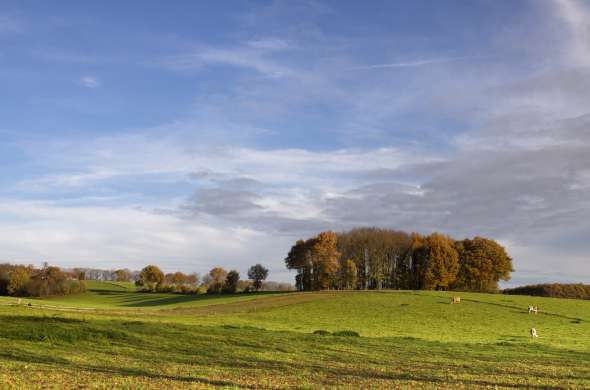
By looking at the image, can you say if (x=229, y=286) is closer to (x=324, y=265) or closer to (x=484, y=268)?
(x=324, y=265)

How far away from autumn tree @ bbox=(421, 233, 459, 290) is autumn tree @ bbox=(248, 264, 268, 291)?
52.1 meters

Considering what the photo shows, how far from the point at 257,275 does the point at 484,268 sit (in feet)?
217

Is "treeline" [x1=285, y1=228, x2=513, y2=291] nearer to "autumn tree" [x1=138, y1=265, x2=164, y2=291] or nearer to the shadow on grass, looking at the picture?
"autumn tree" [x1=138, y1=265, x2=164, y2=291]

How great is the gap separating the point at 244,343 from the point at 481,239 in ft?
373

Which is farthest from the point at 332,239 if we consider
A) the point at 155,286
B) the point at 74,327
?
the point at 74,327

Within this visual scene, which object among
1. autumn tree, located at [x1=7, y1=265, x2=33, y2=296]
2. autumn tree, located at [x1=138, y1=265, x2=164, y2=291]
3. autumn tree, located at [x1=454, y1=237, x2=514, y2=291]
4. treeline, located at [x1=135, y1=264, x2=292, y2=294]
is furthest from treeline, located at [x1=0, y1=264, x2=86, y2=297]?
autumn tree, located at [x1=454, y1=237, x2=514, y2=291]

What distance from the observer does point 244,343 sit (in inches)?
1146

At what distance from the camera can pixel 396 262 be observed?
139 metres

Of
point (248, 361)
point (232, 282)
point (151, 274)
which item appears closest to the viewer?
point (248, 361)

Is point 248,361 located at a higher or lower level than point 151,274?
lower

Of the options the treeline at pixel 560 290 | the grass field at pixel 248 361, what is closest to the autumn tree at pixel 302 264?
the treeline at pixel 560 290

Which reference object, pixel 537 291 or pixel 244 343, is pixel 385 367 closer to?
pixel 244 343

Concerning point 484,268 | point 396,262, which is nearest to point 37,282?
point 396,262

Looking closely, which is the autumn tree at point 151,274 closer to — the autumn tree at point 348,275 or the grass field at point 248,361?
the autumn tree at point 348,275
